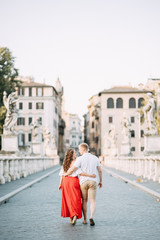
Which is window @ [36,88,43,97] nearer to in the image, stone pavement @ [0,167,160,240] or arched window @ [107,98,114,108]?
arched window @ [107,98,114,108]

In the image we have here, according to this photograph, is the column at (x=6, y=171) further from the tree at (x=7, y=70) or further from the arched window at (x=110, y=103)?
the arched window at (x=110, y=103)

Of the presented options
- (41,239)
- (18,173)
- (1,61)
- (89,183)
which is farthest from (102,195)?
(1,61)

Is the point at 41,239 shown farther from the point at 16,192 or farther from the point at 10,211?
the point at 16,192

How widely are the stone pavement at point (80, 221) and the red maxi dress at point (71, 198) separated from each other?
0.85 feet

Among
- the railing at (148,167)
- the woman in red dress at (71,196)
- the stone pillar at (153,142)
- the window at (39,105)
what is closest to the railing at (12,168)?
the railing at (148,167)

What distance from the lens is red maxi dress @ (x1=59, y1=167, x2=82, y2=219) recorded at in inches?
338

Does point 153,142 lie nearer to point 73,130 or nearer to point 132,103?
point 132,103

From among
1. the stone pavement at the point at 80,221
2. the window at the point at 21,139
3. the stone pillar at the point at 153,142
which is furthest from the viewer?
the window at the point at 21,139

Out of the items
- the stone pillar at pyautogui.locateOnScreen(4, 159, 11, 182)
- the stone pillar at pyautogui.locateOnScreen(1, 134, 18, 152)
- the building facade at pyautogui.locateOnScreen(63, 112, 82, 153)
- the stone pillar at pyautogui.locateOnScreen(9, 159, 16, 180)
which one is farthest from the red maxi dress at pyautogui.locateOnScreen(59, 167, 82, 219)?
the building facade at pyautogui.locateOnScreen(63, 112, 82, 153)

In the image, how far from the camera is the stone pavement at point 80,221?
7.70 metres

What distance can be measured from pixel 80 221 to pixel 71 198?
3.06ft

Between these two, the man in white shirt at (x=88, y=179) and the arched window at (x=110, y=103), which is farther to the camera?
the arched window at (x=110, y=103)

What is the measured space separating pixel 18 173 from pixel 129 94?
76.7 m

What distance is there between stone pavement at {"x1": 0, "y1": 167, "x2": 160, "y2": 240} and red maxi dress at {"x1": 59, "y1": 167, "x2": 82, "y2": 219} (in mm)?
260
